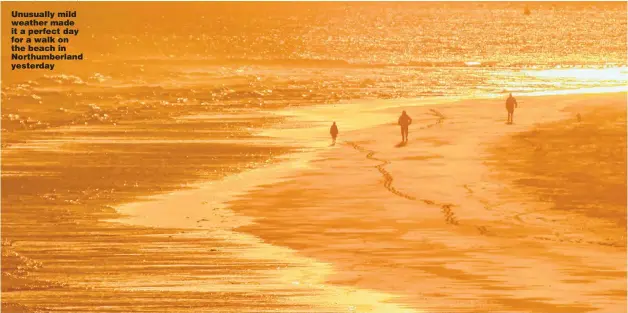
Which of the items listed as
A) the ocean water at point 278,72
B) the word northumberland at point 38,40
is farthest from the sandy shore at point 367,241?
the ocean water at point 278,72

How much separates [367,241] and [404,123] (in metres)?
18.0

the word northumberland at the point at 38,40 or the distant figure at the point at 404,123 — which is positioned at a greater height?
the word northumberland at the point at 38,40

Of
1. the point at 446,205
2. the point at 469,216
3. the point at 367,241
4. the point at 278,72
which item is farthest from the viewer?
the point at 278,72

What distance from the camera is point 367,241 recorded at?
23.2 meters

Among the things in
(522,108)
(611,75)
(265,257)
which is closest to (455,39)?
(611,75)

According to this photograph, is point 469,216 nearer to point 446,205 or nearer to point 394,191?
point 446,205

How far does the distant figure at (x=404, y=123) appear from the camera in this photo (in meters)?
40.7

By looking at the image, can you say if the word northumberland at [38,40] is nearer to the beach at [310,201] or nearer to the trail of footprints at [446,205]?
the beach at [310,201]

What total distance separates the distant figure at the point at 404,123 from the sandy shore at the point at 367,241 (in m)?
2.33

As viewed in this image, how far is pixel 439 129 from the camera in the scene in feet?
150

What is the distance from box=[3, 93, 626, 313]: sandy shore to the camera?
59.6 feet

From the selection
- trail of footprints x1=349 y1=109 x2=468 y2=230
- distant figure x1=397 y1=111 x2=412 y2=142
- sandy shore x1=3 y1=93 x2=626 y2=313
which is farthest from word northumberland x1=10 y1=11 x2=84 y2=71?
distant figure x1=397 y1=111 x2=412 y2=142

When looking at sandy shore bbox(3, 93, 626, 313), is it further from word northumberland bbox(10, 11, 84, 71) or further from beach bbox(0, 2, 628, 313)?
word northumberland bbox(10, 11, 84, 71)

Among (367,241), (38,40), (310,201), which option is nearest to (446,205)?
(310,201)
